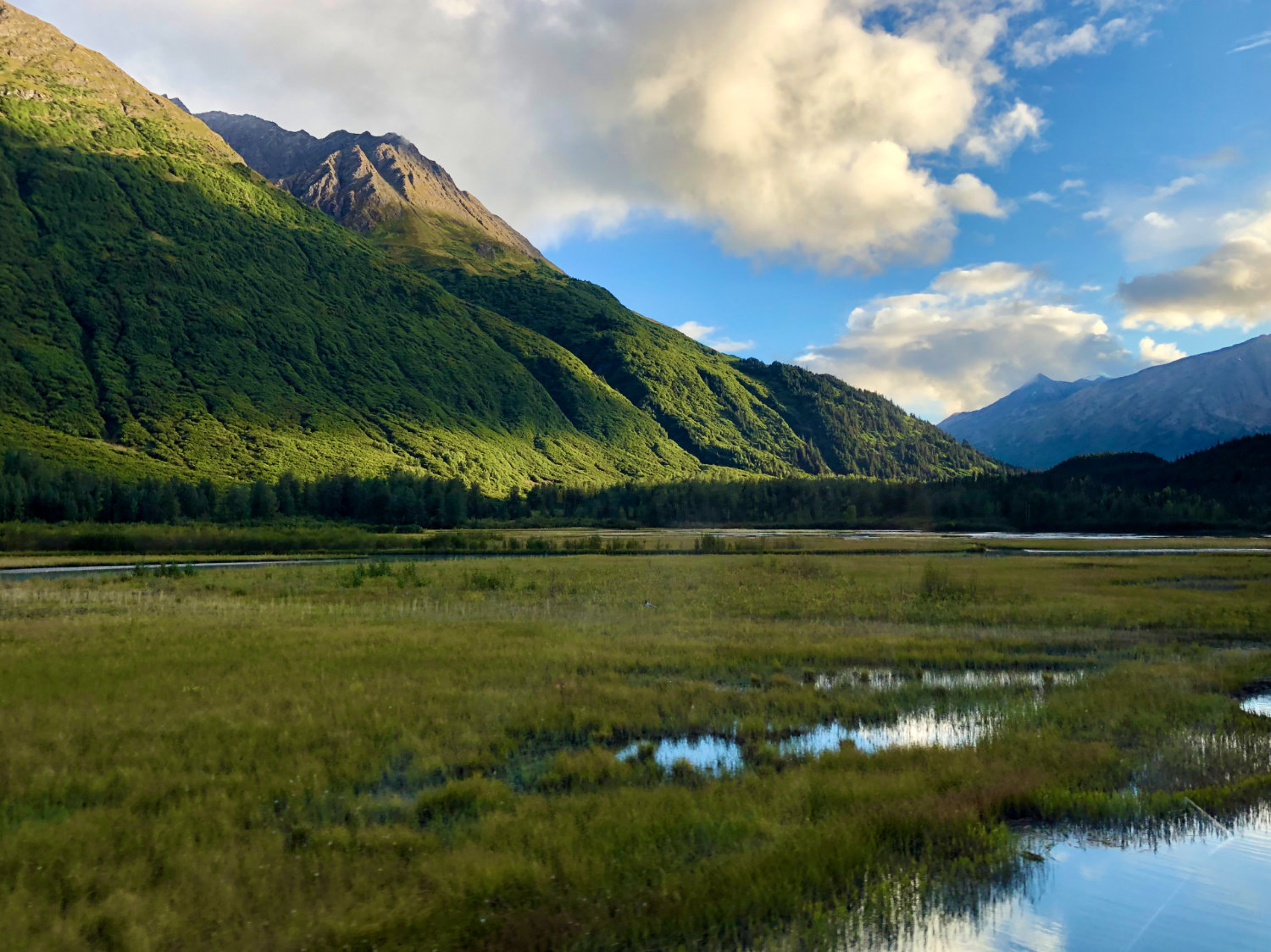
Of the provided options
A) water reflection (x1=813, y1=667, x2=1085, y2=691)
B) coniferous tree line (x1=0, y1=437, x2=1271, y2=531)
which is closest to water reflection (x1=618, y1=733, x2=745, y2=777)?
water reflection (x1=813, y1=667, x2=1085, y2=691)

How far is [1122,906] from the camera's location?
9.28 metres

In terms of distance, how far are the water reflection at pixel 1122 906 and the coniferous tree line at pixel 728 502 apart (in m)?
138

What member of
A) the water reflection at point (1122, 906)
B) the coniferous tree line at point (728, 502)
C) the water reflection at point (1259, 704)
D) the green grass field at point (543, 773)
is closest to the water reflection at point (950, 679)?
the green grass field at point (543, 773)

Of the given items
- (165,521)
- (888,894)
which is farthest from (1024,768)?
(165,521)

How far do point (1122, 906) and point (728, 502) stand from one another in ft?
594

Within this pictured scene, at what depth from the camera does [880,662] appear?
80.1ft

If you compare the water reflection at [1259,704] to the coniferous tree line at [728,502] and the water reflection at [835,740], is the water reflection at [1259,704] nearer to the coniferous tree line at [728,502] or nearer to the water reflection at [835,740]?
the water reflection at [835,740]

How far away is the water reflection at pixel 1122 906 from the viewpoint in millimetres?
8523

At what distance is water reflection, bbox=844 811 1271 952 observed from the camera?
852cm

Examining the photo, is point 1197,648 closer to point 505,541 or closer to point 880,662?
point 880,662

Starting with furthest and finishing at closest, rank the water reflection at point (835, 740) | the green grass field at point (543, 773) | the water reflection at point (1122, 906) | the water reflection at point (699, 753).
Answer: the water reflection at point (835, 740) < the water reflection at point (699, 753) < the green grass field at point (543, 773) < the water reflection at point (1122, 906)

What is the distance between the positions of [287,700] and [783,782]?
12.1 meters

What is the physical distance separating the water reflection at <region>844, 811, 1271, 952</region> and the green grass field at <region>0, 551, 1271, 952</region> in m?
0.64

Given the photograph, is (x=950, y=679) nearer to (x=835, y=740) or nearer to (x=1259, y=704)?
(x=1259, y=704)
